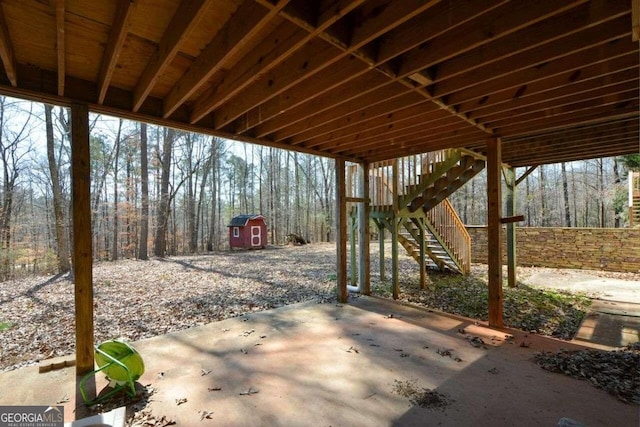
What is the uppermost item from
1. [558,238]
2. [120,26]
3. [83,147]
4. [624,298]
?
[120,26]

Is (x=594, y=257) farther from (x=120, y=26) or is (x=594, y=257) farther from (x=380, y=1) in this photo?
(x=120, y=26)

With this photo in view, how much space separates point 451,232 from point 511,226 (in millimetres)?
1333

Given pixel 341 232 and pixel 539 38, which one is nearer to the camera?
pixel 539 38

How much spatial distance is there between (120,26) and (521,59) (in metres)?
2.57

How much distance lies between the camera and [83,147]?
102 inches

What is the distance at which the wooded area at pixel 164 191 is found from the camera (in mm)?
10484

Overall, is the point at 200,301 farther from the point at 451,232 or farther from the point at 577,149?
the point at 577,149

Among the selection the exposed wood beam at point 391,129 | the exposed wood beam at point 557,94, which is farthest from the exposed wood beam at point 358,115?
the exposed wood beam at point 557,94

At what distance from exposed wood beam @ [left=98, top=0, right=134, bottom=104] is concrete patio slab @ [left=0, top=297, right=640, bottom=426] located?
2483mm

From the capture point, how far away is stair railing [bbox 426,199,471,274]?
7.18m

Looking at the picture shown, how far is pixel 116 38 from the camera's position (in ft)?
5.48

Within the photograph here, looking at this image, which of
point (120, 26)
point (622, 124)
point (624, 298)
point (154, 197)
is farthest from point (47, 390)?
point (154, 197)

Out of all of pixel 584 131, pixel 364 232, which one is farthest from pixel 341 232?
pixel 584 131

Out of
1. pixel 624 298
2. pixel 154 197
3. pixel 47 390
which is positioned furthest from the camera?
pixel 154 197
